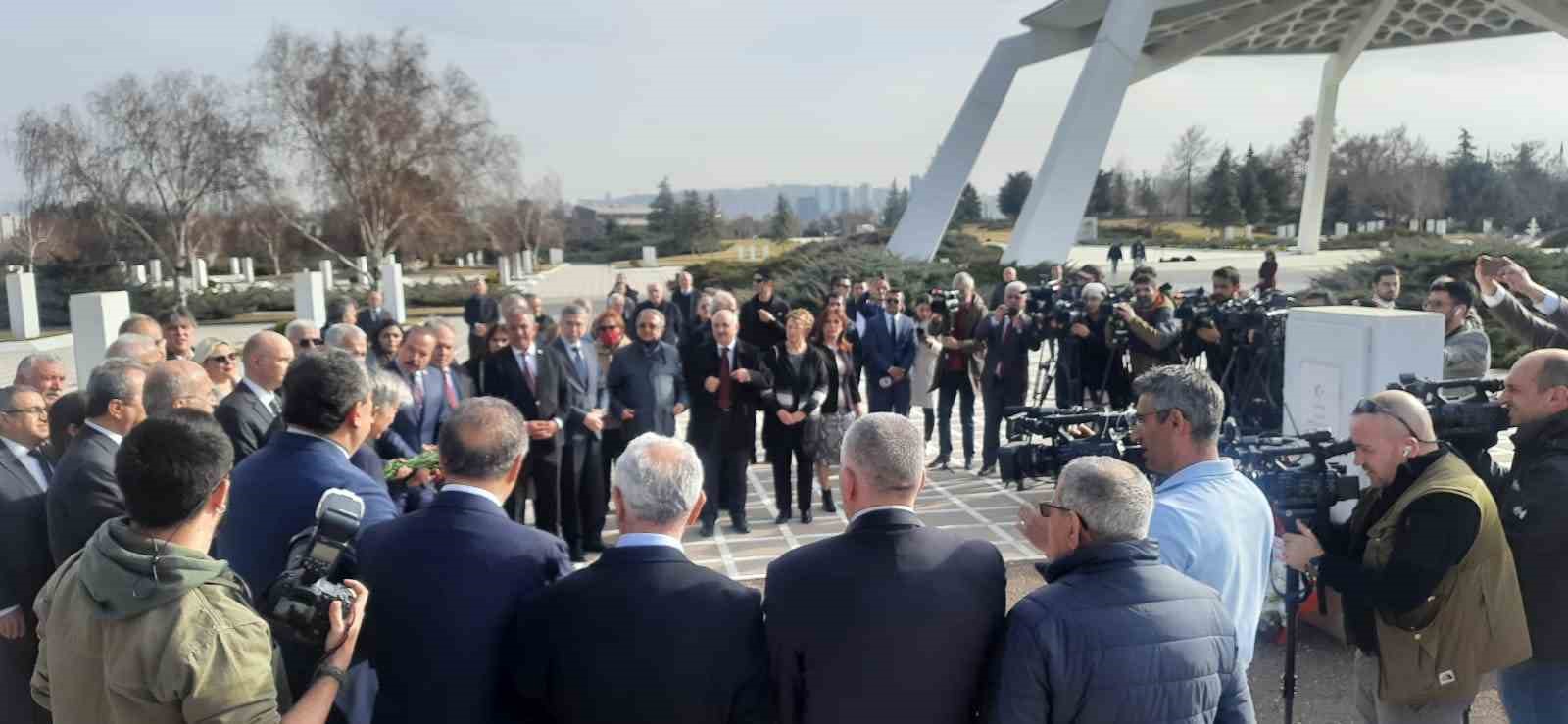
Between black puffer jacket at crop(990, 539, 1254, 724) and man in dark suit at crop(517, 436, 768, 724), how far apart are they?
355mm

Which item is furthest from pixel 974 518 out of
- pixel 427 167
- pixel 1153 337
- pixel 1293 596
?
pixel 427 167

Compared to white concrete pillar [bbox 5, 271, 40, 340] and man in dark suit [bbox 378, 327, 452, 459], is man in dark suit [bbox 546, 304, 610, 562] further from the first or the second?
white concrete pillar [bbox 5, 271, 40, 340]

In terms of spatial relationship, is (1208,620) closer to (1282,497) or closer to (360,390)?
(1282,497)

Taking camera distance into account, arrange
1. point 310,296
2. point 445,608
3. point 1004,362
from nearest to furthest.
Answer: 1. point 445,608
2. point 1004,362
3. point 310,296

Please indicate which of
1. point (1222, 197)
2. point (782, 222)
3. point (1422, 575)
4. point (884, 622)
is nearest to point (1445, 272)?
point (1422, 575)

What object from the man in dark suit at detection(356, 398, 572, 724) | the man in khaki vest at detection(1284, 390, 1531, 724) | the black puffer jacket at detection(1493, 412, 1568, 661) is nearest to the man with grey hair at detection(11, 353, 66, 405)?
the man in dark suit at detection(356, 398, 572, 724)

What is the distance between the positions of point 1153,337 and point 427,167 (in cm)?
3551

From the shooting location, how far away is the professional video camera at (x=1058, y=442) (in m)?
3.61

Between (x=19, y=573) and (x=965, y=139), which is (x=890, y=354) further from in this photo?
(x=965, y=139)

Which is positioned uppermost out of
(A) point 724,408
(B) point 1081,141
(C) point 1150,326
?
(B) point 1081,141

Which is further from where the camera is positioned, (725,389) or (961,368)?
(961,368)

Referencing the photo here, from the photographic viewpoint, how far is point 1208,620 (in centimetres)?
225

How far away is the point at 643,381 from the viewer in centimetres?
702

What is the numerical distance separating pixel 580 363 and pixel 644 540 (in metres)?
4.66
